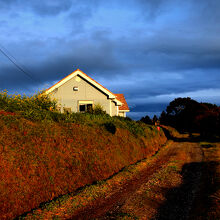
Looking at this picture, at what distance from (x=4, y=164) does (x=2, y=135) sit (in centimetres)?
114

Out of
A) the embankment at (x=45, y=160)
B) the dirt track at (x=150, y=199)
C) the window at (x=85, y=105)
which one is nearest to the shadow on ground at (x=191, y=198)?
the dirt track at (x=150, y=199)

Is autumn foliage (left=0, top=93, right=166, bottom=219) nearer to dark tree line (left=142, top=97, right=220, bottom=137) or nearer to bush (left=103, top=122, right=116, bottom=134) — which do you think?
bush (left=103, top=122, right=116, bottom=134)

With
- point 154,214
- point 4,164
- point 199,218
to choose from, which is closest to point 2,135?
point 4,164

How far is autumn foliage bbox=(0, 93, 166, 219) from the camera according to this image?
681 cm

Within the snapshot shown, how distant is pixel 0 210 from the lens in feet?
20.2

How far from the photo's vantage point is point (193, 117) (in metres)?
42.4

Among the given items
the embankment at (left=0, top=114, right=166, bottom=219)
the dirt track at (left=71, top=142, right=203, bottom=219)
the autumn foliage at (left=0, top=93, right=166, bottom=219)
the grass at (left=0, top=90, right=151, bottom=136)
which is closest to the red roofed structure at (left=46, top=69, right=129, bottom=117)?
the grass at (left=0, top=90, right=151, bottom=136)

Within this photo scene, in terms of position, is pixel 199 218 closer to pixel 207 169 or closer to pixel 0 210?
pixel 0 210

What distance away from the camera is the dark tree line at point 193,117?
3300 centimetres

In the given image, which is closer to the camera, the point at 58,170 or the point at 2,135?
the point at 2,135

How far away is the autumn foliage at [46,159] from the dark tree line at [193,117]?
25.1m

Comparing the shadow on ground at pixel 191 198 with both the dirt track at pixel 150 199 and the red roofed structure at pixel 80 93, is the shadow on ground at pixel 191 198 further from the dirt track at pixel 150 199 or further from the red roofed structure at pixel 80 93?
the red roofed structure at pixel 80 93

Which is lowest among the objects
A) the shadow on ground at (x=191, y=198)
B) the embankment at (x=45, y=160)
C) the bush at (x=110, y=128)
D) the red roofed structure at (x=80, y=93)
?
the shadow on ground at (x=191, y=198)

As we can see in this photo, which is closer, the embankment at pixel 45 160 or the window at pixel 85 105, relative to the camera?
the embankment at pixel 45 160
